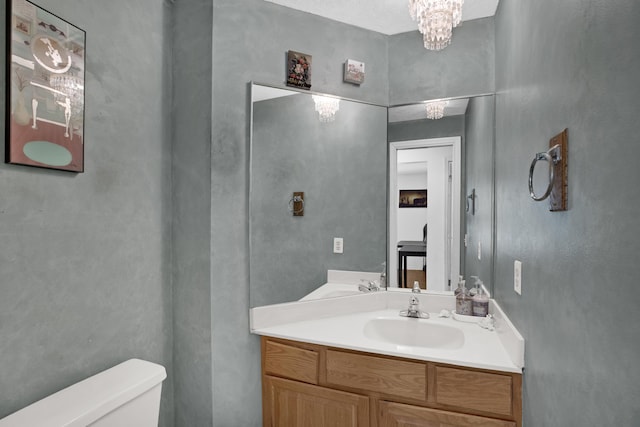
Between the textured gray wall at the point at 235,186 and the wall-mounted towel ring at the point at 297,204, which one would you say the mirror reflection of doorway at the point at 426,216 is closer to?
the wall-mounted towel ring at the point at 297,204

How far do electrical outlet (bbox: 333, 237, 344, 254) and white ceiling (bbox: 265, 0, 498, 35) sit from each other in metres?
1.30

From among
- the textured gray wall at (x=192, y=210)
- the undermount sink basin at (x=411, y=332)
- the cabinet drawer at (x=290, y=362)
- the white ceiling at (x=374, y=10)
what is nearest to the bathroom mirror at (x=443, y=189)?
the undermount sink basin at (x=411, y=332)

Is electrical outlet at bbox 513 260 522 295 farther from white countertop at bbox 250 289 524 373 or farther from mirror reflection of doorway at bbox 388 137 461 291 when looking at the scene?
mirror reflection of doorway at bbox 388 137 461 291

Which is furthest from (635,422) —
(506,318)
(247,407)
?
(247,407)

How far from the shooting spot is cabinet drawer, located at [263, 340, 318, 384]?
1.63 m

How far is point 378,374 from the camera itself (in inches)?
59.6

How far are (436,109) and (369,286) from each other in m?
1.13

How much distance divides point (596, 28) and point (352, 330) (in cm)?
148

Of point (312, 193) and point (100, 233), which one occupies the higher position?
point (312, 193)

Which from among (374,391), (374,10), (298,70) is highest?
(374,10)

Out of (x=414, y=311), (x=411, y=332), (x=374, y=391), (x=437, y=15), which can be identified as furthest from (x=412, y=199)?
(x=374, y=391)

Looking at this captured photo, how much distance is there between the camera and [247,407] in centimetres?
177

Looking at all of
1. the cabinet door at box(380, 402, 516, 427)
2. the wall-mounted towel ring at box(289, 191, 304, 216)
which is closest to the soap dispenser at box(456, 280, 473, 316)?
the cabinet door at box(380, 402, 516, 427)

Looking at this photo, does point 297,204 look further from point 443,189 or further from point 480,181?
point 480,181
